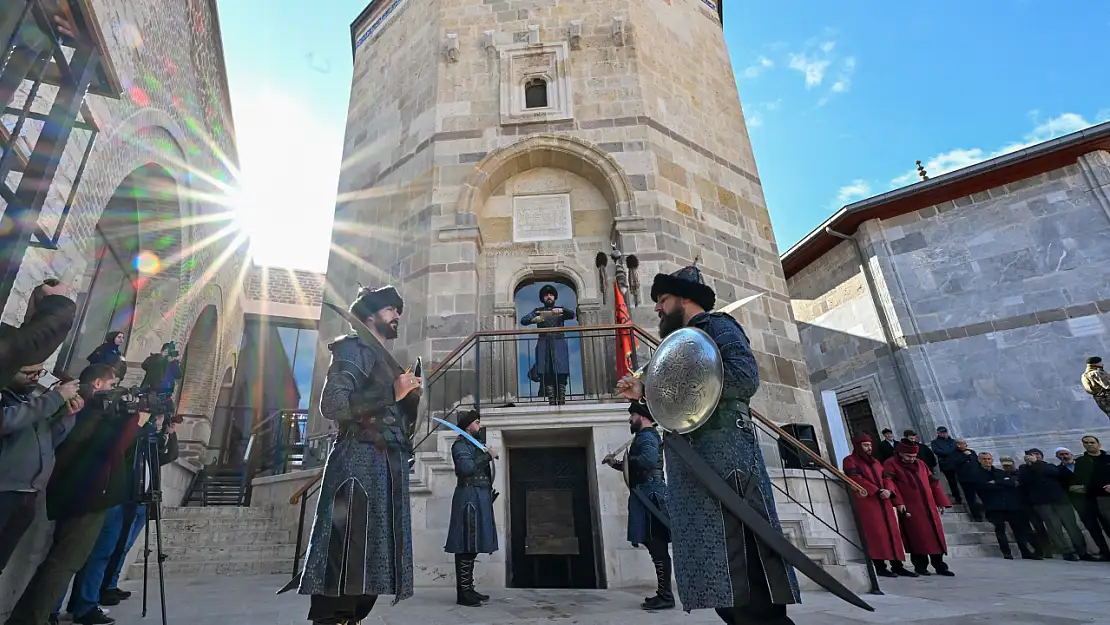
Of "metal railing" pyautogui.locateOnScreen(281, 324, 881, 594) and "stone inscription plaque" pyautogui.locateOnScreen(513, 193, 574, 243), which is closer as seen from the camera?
"metal railing" pyautogui.locateOnScreen(281, 324, 881, 594)

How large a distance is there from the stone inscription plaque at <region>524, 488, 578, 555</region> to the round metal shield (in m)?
4.18

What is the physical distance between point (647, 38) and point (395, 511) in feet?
32.3

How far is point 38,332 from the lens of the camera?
283cm

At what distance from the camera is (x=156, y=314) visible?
31.2ft

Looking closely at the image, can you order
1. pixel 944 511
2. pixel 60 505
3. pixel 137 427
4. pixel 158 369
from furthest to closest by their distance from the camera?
pixel 944 511, pixel 158 369, pixel 137 427, pixel 60 505

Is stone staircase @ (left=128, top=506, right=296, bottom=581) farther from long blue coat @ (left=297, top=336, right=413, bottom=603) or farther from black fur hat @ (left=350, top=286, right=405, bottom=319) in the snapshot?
black fur hat @ (left=350, top=286, right=405, bottom=319)

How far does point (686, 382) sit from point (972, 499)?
8.92 m

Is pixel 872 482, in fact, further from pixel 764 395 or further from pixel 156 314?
pixel 156 314

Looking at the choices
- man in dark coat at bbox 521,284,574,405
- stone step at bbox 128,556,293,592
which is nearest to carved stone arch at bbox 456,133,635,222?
man in dark coat at bbox 521,284,574,405

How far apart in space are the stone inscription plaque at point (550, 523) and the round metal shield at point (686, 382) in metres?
4.18

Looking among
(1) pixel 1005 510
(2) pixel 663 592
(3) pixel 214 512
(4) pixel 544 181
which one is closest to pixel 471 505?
(2) pixel 663 592

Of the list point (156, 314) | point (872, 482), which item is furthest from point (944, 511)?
point (156, 314)

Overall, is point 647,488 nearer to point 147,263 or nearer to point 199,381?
point 147,263

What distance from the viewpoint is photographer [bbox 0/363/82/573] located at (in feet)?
9.61
